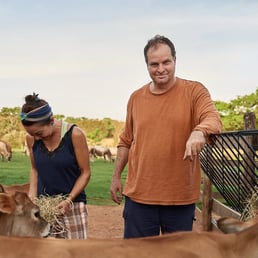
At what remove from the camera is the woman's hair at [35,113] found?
5152 mm

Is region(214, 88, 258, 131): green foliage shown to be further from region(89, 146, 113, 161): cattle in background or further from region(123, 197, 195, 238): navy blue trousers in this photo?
region(123, 197, 195, 238): navy blue trousers

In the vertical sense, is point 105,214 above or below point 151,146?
below

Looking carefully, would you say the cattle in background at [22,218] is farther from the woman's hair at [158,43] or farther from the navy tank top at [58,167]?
the woman's hair at [158,43]

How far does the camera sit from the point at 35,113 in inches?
203

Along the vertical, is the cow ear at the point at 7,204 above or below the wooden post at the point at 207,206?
above

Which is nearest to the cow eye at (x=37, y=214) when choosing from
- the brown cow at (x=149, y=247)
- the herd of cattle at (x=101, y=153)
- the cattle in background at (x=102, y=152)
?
the brown cow at (x=149, y=247)

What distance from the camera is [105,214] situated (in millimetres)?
15914

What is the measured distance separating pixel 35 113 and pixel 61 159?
0.44 meters

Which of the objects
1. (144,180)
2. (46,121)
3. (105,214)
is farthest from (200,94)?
(105,214)

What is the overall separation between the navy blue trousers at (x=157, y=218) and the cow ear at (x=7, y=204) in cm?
96

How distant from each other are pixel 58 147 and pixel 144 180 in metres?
0.86

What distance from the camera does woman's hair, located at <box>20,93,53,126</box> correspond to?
5.15 metres

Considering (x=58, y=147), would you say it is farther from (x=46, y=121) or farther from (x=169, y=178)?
(x=169, y=178)

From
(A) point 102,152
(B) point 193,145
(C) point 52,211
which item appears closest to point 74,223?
(C) point 52,211
